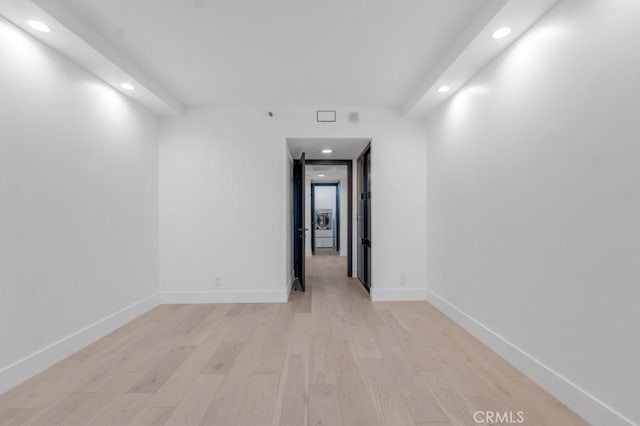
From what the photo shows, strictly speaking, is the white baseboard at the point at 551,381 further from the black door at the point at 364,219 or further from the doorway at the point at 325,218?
the doorway at the point at 325,218

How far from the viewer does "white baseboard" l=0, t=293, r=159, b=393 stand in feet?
6.56

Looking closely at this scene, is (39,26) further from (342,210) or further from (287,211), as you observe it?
(342,210)

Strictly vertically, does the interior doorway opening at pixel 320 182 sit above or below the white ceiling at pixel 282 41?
below

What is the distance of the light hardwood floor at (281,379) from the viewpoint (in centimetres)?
171

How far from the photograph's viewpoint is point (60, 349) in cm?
238

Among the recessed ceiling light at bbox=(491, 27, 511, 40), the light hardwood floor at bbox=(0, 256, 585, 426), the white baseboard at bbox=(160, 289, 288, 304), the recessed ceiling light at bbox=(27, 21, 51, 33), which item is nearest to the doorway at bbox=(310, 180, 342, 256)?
the white baseboard at bbox=(160, 289, 288, 304)

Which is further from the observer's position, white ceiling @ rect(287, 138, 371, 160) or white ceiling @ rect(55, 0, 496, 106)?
white ceiling @ rect(287, 138, 371, 160)

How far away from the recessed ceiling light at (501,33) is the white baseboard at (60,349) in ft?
12.9

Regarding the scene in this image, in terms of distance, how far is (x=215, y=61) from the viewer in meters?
2.91

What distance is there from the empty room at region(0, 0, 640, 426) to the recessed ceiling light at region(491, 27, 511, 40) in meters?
0.02

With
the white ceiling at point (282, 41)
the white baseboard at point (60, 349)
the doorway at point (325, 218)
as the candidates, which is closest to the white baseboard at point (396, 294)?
the white ceiling at point (282, 41)

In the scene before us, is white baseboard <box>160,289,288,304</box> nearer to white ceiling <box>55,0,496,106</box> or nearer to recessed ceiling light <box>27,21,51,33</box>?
white ceiling <box>55,0,496,106</box>

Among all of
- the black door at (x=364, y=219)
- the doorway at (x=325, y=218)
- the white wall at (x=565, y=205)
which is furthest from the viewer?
the doorway at (x=325, y=218)

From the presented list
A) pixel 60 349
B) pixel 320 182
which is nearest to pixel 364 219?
pixel 60 349
